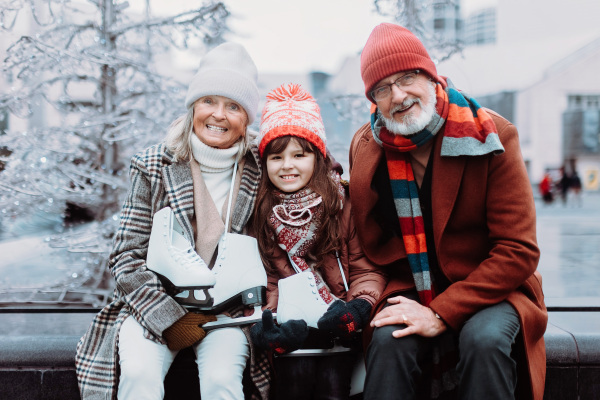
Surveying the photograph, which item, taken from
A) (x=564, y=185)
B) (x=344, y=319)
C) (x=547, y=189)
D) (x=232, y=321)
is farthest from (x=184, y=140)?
(x=564, y=185)

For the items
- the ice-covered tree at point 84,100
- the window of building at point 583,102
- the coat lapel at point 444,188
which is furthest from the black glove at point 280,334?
the window of building at point 583,102

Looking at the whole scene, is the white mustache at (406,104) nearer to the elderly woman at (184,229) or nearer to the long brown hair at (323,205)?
the long brown hair at (323,205)

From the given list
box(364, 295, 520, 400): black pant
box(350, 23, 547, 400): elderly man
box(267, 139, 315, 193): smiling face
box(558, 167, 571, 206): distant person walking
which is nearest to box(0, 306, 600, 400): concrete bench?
box(350, 23, 547, 400): elderly man

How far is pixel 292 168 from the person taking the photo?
8.03 ft

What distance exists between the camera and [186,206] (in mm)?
2439

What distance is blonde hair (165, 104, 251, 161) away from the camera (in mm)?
2537

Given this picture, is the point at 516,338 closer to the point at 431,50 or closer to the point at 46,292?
the point at 431,50

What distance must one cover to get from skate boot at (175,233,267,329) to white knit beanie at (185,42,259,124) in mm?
703

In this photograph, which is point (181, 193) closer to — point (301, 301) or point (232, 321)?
point (232, 321)

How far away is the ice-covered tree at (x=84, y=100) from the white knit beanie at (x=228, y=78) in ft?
3.59

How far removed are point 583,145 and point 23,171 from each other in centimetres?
2911

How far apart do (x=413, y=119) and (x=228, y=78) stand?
36.2 inches

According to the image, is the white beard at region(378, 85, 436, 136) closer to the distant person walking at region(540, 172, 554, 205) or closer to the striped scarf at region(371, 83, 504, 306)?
the striped scarf at region(371, 83, 504, 306)

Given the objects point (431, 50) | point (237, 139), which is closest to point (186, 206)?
point (237, 139)
